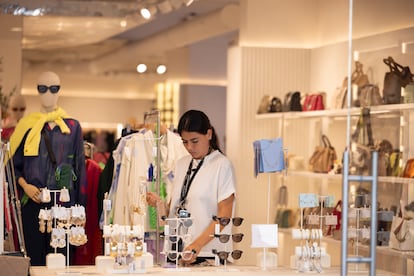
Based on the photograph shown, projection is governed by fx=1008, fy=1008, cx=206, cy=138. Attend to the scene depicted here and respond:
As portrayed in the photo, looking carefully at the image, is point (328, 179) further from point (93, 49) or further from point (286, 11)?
point (93, 49)

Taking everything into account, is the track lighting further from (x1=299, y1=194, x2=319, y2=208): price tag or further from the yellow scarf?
(x1=299, y1=194, x2=319, y2=208): price tag

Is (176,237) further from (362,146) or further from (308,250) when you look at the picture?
(362,146)

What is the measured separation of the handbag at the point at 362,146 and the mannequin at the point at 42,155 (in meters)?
2.15

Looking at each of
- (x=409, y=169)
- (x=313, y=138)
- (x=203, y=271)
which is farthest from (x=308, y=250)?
(x=313, y=138)

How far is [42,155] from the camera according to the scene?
6.77m

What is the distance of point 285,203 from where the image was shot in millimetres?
9570

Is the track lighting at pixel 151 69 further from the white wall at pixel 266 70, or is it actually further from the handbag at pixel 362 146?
the handbag at pixel 362 146

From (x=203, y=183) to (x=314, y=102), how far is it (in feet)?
11.0

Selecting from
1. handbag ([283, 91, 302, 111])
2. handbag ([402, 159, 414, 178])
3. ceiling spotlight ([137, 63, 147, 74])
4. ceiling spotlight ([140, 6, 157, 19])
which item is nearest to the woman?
handbag ([402, 159, 414, 178])

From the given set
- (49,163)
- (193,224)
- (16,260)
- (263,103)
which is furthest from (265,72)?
(16,260)

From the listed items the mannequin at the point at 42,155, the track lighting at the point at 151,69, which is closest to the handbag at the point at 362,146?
the mannequin at the point at 42,155

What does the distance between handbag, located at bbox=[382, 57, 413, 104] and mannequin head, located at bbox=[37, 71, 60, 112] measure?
7.16 ft

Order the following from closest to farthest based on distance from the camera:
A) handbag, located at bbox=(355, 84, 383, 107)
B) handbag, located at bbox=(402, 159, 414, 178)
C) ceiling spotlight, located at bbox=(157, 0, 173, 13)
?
handbag, located at bbox=(355, 84, 383, 107) → handbag, located at bbox=(402, 159, 414, 178) → ceiling spotlight, located at bbox=(157, 0, 173, 13)

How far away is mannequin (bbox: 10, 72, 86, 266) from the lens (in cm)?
674
